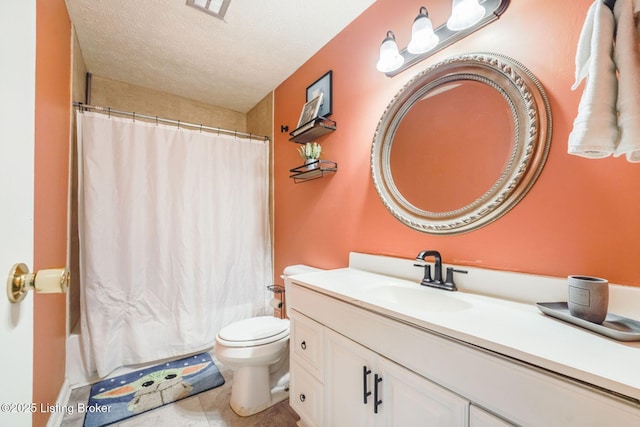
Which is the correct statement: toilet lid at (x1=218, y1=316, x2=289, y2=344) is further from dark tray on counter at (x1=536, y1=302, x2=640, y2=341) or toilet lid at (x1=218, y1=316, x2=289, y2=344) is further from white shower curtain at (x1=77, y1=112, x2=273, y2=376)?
dark tray on counter at (x1=536, y1=302, x2=640, y2=341)

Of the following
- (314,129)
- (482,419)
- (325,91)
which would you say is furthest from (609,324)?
(325,91)

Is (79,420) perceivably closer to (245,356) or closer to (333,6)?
(245,356)

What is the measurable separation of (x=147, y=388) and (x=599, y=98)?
99.6 inches

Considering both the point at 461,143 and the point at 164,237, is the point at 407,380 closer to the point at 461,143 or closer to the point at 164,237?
the point at 461,143

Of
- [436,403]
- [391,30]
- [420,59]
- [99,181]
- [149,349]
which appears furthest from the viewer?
[149,349]

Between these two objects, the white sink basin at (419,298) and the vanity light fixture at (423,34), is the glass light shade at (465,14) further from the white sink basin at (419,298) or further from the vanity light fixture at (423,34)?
the white sink basin at (419,298)

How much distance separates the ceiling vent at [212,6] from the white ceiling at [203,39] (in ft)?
0.11

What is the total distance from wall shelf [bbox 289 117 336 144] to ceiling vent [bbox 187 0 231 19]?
0.80m

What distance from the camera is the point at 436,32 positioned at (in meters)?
1.14

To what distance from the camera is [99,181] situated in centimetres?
177

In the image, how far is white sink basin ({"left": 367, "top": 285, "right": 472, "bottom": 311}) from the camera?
974mm

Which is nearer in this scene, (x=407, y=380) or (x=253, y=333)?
(x=407, y=380)

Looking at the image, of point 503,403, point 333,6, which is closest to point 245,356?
point 503,403

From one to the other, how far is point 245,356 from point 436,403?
1045 millimetres
